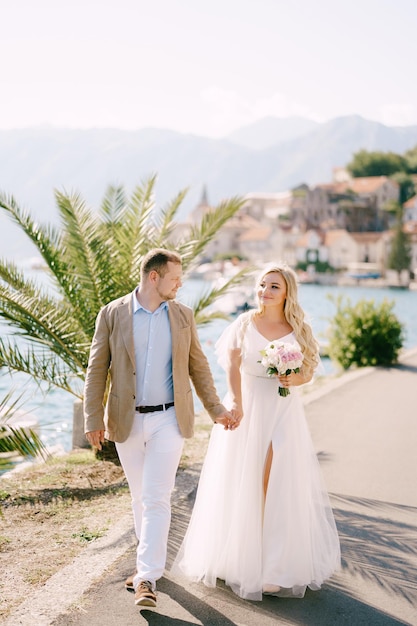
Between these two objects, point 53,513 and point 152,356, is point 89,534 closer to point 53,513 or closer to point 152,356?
point 53,513

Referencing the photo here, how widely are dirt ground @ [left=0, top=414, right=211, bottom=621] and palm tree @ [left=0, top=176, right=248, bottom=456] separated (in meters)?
1.24

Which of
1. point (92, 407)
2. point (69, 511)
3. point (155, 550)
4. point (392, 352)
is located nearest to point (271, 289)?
point (92, 407)

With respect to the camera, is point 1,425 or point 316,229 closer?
point 1,425

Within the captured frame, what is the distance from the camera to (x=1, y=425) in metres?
4.45

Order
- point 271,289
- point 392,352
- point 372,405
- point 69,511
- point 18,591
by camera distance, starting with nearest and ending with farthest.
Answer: point 18,591, point 271,289, point 69,511, point 372,405, point 392,352

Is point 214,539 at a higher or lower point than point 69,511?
higher

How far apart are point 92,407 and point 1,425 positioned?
0.57m

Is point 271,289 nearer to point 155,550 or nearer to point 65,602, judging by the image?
point 155,550

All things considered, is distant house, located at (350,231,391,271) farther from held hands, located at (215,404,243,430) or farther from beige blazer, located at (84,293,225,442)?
beige blazer, located at (84,293,225,442)

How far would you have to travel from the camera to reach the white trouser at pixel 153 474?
413cm

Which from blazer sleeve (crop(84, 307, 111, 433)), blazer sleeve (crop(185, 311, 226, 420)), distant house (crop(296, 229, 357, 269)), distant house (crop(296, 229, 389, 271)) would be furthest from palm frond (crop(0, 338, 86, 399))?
distant house (crop(296, 229, 357, 269))

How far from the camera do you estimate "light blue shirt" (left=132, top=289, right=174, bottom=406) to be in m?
4.32

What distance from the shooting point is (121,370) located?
4.34 meters

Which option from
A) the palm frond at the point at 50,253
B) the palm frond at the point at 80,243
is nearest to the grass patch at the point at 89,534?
the palm frond at the point at 80,243
